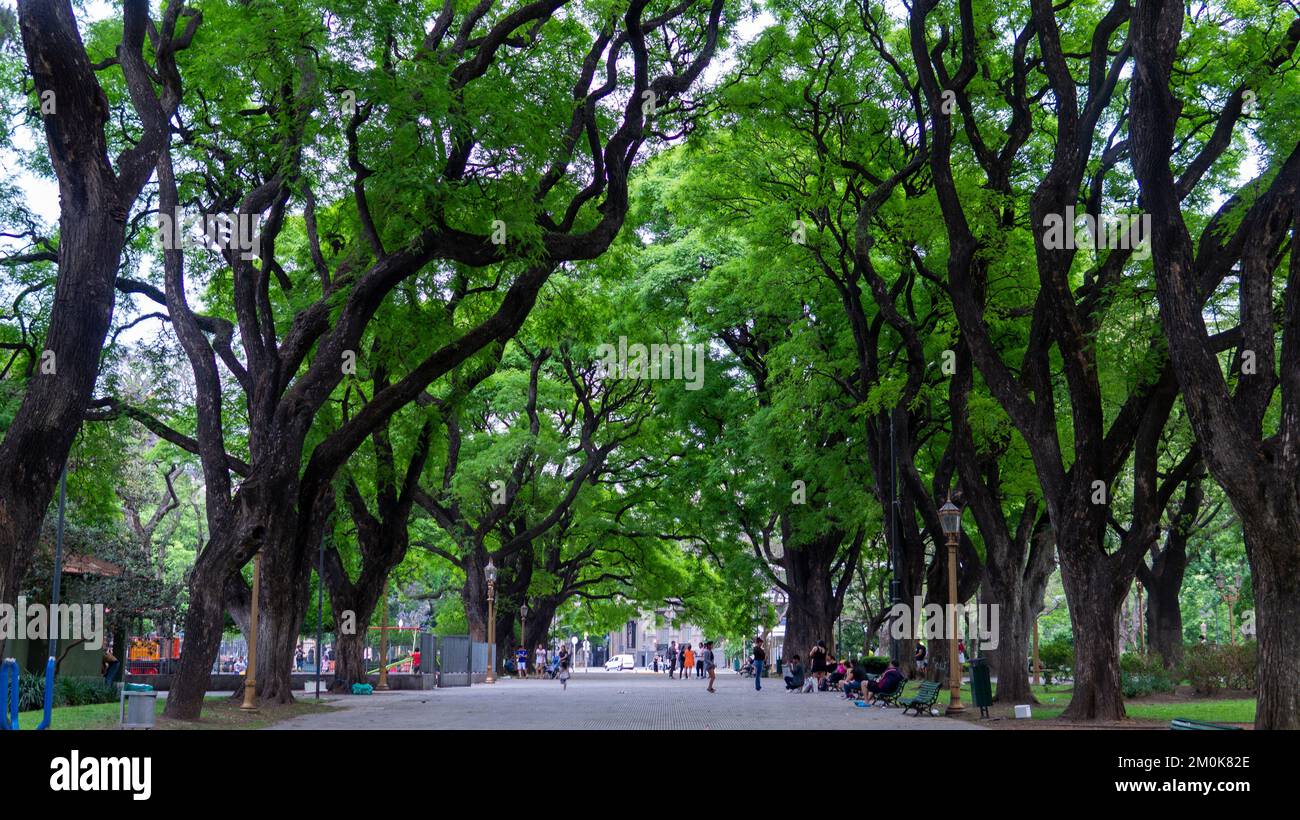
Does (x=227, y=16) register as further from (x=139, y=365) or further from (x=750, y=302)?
(x=750, y=302)

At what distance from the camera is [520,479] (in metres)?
38.4

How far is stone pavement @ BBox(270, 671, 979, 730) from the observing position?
1911 cm

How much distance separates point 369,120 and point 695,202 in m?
12.2

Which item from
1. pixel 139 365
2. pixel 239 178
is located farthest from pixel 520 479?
pixel 239 178

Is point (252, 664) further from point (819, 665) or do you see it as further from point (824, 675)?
point (824, 675)

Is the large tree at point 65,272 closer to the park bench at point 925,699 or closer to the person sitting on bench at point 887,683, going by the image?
the park bench at point 925,699

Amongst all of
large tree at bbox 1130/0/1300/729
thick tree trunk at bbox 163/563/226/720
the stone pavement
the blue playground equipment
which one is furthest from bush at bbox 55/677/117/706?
large tree at bbox 1130/0/1300/729

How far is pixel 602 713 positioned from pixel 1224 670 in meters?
15.5

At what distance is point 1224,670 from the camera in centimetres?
2861

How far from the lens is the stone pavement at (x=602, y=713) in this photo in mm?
19109

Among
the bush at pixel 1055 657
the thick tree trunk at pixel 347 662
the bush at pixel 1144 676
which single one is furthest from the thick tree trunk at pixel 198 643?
the bush at pixel 1055 657

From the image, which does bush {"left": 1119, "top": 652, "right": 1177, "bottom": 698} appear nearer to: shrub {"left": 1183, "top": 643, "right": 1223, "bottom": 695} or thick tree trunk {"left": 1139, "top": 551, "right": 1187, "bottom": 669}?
shrub {"left": 1183, "top": 643, "right": 1223, "bottom": 695}

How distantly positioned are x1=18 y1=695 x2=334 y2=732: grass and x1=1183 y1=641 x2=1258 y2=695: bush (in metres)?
19.8

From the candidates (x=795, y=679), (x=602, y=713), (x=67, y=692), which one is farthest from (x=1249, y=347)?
(x=67, y=692)
